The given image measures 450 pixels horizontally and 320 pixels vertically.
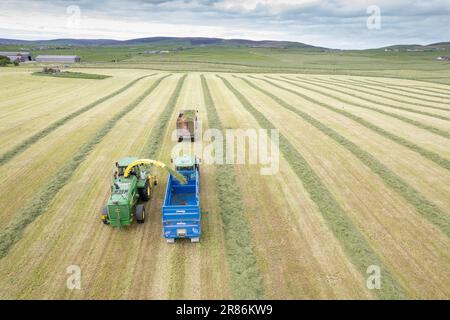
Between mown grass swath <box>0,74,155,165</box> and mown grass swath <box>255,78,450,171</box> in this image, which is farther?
mown grass swath <box>0,74,155,165</box>

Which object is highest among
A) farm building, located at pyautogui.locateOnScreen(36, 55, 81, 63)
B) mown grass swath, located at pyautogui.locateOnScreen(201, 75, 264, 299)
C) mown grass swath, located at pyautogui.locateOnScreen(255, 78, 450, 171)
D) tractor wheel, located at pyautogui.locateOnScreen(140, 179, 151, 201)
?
farm building, located at pyautogui.locateOnScreen(36, 55, 81, 63)

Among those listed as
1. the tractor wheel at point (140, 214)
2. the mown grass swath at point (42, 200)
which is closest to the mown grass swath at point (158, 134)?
the mown grass swath at point (42, 200)

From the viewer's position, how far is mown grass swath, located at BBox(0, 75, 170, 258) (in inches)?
464

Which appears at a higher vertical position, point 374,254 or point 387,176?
point 387,176

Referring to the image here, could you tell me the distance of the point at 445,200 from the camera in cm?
1480

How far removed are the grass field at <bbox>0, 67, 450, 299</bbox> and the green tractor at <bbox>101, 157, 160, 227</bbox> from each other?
0.50m

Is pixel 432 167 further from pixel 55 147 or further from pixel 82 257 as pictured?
pixel 55 147

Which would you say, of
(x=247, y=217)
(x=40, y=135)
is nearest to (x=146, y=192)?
(x=247, y=217)

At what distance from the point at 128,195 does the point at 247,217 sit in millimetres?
5007

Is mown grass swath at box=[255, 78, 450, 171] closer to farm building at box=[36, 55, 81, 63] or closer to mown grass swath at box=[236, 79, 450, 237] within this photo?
mown grass swath at box=[236, 79, 450, 237]

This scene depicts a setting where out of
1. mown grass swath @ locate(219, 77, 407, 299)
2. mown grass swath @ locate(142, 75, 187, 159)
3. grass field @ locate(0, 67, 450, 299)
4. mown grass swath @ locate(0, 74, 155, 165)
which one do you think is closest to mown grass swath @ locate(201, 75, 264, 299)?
grass field @ locate(0, 67, 450, 299)

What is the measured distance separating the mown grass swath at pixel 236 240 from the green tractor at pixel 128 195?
3500mm
